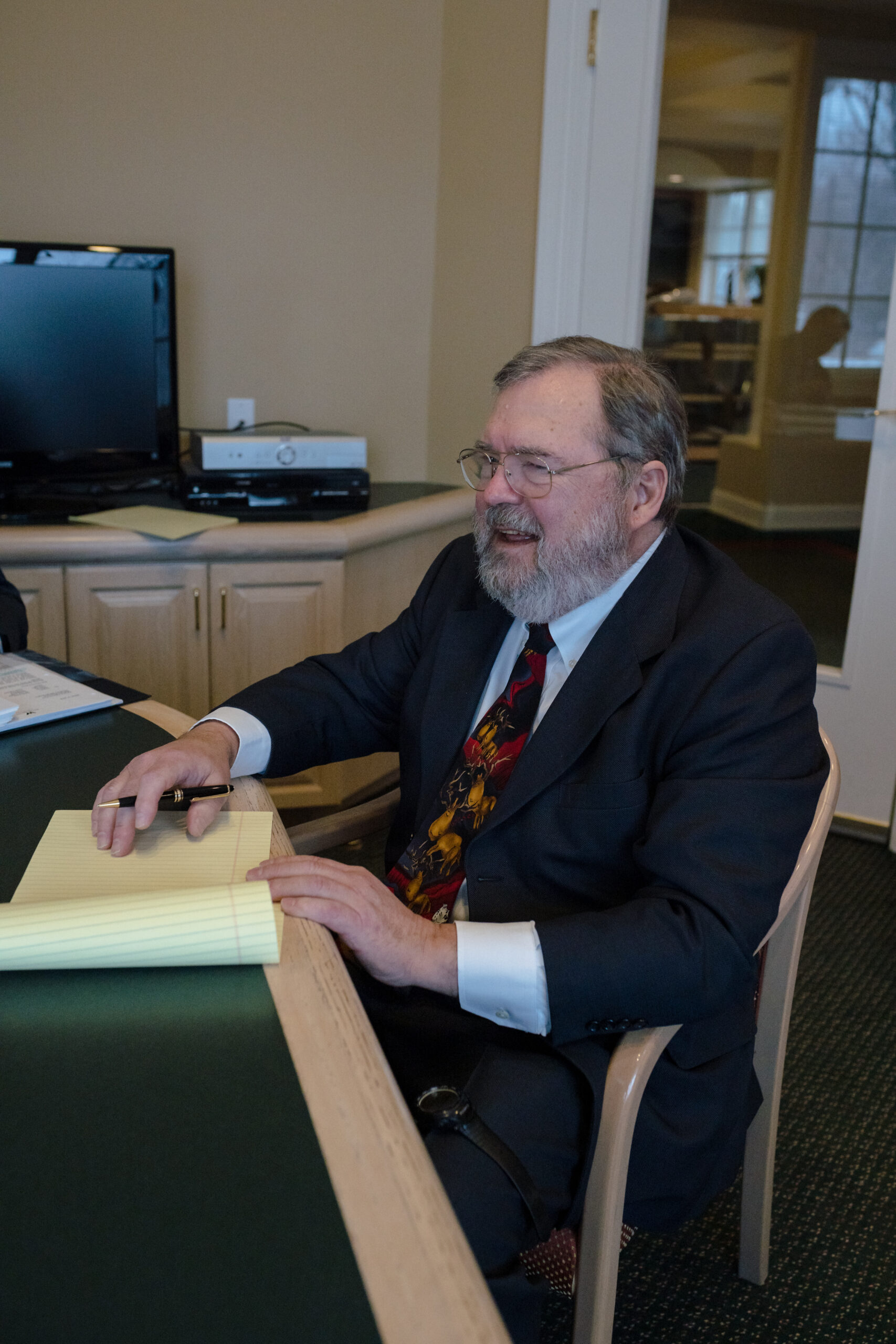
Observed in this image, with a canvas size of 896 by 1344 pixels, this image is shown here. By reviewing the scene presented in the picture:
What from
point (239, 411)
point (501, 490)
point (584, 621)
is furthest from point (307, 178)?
point (584, 621)

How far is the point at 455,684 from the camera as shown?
1.47m

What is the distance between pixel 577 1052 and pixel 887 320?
226cm

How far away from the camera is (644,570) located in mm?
1382

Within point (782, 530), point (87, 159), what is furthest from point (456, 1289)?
point (782, 530)

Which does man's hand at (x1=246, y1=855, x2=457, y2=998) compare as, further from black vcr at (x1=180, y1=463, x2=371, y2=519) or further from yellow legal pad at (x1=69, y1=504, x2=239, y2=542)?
black vcr at (x1=180, y1=463, x2=371, y2=519)

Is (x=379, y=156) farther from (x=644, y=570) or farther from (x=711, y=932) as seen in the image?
(x=711, y=932)

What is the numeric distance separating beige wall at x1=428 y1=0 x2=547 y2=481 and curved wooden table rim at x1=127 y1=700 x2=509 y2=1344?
247cm

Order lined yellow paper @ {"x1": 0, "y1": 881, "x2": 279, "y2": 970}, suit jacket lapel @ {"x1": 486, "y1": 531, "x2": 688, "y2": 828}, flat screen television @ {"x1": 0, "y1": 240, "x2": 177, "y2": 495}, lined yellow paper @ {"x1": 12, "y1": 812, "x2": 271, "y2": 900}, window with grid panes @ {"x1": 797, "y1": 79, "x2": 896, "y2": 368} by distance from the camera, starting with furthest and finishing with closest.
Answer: window with grid panes @ {"x1": 797, "y1": 79, "x2": 896, "y2": 368}, flat screen television @ {"x1": 0, "y1": 240, "x2": 177, "y2": 495}, suit jacket lapel @ {"x1": 486, "y1": 531, "x2": 688, "y2": 828}, lined yellow paper @ {"x1": 12, "y1": 812, "x2": 271, "y2": 900}, lined yellow paper @ {"x1": 0, "y1": 881, "x2": 279, "y2": 970}

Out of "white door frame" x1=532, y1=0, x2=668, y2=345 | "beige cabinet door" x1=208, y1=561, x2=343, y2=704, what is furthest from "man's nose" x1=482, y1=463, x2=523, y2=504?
"white door frame" x1=532, y1=0, x2=668, y2=345

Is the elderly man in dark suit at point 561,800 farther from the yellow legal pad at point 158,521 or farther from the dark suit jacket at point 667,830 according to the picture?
the yellow legal pad at point 158,521

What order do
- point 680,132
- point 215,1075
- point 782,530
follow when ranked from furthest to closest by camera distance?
1. point 782,530
2. point 680,132
3. point 215,1075

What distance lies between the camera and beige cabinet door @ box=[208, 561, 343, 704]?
2762 mm

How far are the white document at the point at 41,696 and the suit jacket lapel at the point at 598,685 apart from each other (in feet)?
1.88

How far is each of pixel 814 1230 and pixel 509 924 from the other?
3.24 feet
